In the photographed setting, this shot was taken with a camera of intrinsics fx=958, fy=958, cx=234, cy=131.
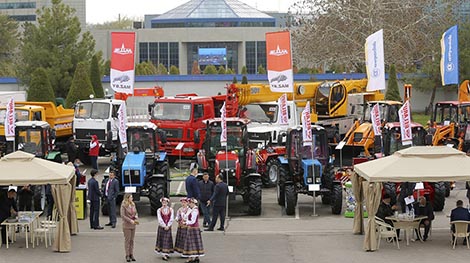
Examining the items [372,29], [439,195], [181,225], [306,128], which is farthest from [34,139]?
[372,29]

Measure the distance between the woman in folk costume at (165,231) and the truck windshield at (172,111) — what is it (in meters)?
16.0

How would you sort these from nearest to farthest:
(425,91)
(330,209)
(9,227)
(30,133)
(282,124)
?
(9,227) → (330,209) → (30,133) → (282,124) → (425,91)

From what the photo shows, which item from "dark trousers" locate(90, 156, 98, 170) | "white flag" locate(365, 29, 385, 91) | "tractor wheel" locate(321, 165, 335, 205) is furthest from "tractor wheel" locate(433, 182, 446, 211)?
"dark trousers" locate(90, 156, 98, 170)

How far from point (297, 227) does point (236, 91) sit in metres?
15.0

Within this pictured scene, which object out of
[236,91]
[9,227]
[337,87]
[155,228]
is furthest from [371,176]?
[337,87]

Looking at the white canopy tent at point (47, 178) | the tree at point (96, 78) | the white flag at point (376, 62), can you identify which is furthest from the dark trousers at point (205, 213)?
the tree at point (96, 78)

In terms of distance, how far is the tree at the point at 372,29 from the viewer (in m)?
63.3

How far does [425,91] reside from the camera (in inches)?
2490

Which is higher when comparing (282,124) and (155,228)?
(282,124)

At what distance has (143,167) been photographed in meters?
24.9

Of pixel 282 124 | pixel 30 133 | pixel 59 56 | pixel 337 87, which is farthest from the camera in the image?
pixel 59 56

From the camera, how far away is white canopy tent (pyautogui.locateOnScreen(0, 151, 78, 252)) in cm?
2000

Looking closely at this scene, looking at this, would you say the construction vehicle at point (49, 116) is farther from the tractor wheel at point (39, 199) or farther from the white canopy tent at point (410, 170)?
the white canopy tent at point (410, 170)

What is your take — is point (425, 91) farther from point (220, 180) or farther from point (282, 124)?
point (220, 180)
